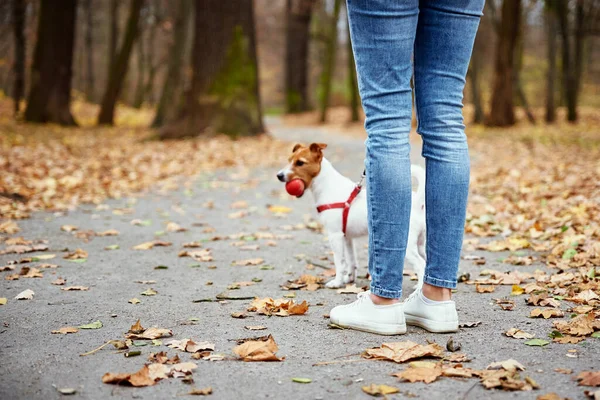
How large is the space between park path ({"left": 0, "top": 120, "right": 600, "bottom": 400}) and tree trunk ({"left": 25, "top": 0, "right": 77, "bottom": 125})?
13809mm

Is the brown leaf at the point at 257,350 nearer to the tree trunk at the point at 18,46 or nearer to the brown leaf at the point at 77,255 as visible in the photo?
the brown leaf at the point at 77,255

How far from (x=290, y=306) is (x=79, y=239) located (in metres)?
2.89

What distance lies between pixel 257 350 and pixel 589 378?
48.9 inches

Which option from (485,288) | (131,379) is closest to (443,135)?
(485,288)

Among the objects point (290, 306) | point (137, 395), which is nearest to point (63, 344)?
point (137, 395)

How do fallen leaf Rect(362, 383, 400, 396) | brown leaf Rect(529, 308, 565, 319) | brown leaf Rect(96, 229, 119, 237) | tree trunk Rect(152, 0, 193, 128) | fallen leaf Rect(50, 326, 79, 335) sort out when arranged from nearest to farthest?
fallen leaf Rect(362, 383, 400, 396) → fallen leaf Rect(50, 326, 79, 335) → brown leaf Rect(529, 308, 565, 319) → brown leaf Rect(96, 229, 119, 237) → tree trunk Rect(152, 0, 193, 128)

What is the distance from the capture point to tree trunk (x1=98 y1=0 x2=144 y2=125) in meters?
20.5

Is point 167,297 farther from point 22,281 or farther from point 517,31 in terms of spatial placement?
point 517,31

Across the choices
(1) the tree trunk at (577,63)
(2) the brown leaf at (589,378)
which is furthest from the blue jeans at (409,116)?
(1) the tree trunk at (577,63)

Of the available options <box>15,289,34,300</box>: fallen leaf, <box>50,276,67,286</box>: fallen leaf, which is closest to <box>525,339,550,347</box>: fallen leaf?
<box>15,289,34,300</box>: fallen leaf

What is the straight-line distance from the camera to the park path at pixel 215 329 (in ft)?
7.33

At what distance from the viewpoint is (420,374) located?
2.30 m

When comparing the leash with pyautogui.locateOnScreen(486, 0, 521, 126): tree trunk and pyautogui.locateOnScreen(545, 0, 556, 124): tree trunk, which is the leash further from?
pyautogui.locateOnScreen(545, 0, 556, 124): tree trunk

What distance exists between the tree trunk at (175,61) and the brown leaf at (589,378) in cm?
1774
